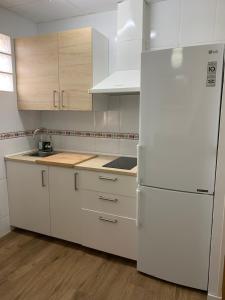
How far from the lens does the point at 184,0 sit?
2.01 meters

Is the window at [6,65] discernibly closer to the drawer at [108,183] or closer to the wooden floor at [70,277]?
the drawer at [108,183]

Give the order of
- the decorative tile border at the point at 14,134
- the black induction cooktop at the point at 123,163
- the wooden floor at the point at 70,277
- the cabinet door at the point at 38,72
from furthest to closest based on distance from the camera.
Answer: the decorative tile border at the point at 14,134, the cabinet door at the point at 38,72, the black induction cooktop at the point at 123,163, the wooden floor at the point at 70,277

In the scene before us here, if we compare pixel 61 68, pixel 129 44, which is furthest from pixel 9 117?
pixel 129 44

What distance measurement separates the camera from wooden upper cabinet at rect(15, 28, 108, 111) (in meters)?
2.16

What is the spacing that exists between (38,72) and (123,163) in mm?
1288

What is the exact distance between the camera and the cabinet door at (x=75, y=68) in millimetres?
2141

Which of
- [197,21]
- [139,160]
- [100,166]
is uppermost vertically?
[197,21]

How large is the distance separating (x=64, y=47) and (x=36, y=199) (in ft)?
5.04

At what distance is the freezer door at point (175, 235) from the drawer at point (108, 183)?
0.50ft

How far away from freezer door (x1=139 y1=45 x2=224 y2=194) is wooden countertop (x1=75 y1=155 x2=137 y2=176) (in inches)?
7.9

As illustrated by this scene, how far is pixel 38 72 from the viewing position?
2.39 meters

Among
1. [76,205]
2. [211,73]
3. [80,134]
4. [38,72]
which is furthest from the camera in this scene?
[80,134]

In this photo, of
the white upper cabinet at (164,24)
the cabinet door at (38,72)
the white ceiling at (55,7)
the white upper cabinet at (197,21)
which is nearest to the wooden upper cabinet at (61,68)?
the cabinet door at (38,72)

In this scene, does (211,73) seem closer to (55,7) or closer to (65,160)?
(65,160)
